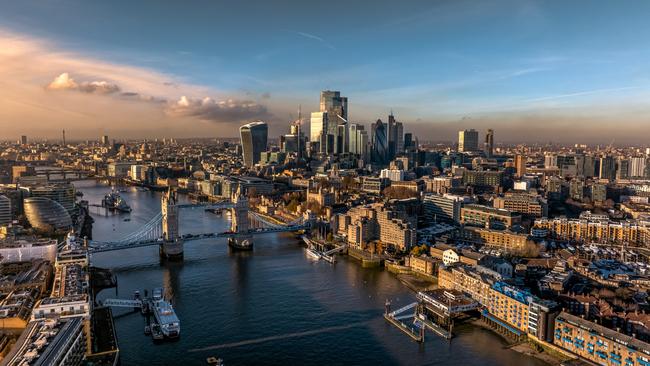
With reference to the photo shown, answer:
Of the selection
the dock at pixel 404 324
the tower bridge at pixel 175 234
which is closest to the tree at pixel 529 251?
the dock at pixel 404 324

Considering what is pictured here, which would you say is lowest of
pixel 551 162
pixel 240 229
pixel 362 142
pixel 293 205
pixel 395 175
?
pixel 293 205

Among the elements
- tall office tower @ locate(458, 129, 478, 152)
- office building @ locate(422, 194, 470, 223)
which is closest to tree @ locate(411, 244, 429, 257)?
office building @ locate(422, 194, 470, 223)

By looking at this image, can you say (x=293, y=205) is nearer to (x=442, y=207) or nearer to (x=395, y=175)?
(x=442, y=207)

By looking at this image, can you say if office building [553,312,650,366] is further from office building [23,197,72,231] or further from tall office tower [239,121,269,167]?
tall office tower [239,121,269,167]

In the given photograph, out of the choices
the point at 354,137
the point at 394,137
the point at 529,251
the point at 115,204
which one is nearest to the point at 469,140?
the point at 394,137

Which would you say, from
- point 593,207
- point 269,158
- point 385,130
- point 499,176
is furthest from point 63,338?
point 385,130

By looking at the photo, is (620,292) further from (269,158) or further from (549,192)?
(269,158)
